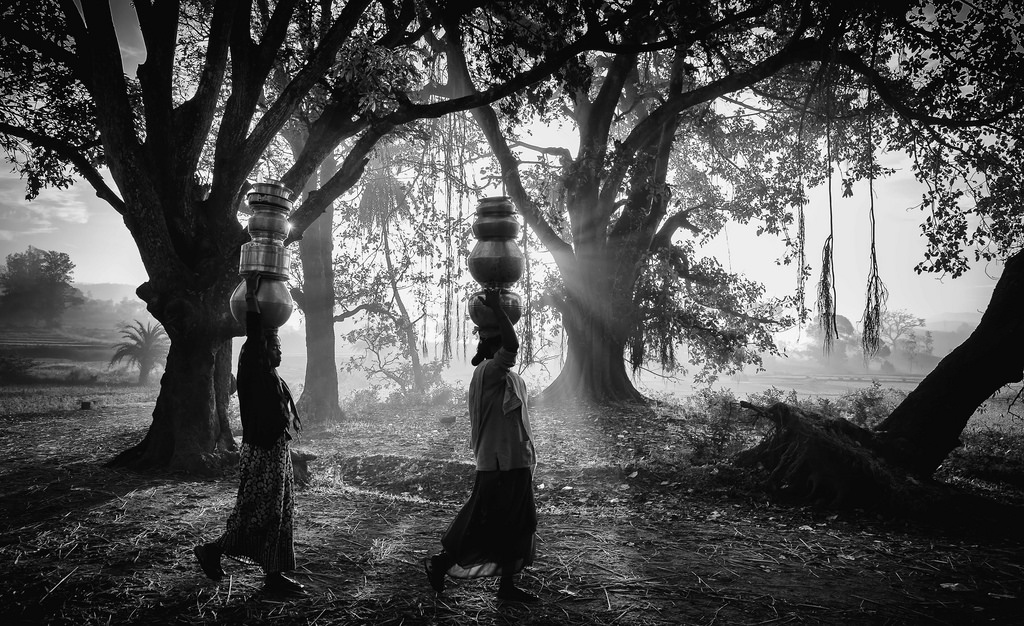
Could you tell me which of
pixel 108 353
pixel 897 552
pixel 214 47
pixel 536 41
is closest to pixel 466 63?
pixel 536 41

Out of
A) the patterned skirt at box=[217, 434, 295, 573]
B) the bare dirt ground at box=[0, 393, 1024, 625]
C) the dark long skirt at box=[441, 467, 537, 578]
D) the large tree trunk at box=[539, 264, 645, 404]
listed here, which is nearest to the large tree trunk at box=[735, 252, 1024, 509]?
the bare dirt ground at box=[0, 393, 1024, 625]

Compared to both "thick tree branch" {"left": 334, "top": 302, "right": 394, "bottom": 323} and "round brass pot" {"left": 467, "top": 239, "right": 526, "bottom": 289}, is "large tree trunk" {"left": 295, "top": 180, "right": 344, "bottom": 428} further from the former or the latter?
"round brass pot" {"left": 467, "top": 239, "right": 526, "bottom": 289}

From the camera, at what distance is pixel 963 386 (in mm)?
6305

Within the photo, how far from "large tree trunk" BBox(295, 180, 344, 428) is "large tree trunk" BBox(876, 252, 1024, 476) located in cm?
1128

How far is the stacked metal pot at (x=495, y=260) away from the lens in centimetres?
338

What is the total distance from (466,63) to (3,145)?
25.2 feet

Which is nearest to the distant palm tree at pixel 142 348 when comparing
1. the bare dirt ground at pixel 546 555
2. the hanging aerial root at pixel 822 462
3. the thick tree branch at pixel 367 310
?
the thick tree branch at pixel 367 310

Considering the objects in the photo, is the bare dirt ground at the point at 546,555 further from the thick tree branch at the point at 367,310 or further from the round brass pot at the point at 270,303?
the thick tree branch at the point at 367,310

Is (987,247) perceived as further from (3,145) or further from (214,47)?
(3,145)

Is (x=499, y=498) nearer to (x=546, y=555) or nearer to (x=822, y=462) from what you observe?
(x=546, y=555)

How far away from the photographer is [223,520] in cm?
459

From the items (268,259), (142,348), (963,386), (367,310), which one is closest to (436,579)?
(268,259)

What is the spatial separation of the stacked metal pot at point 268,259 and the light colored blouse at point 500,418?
1301 mm

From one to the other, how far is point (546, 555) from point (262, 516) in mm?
1979
